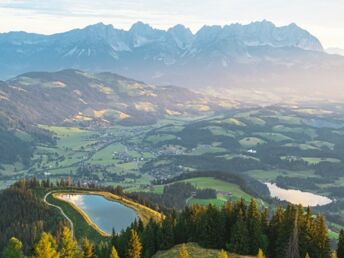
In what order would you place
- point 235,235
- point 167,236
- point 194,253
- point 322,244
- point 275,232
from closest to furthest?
1. point 194,253
2. point 322,244
3. point 235,235
4. point 275,232
5. point 167,236

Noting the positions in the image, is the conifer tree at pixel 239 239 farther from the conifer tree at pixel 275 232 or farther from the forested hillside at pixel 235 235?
the conifer tree at pixel 275 232

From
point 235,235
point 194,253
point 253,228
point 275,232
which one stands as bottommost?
point 194,253

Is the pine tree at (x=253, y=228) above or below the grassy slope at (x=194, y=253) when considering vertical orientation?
above

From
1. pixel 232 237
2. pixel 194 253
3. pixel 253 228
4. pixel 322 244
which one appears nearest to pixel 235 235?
pixel 232 237

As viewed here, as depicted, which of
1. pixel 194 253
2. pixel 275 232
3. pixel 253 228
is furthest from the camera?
pixel 275 232

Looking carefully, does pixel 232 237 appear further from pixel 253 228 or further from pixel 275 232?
pixel 275 232

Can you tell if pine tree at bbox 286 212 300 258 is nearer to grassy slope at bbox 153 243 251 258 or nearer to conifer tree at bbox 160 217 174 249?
grassy slope at bbox 153 243 251 258

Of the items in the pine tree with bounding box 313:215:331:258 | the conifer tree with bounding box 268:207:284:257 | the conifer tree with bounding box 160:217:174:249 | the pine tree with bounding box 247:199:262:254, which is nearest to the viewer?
the pine tree with bounding box 313:215:331:258

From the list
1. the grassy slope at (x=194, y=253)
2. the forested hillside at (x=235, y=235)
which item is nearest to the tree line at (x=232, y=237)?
the forested hillside at (x=235, y=235)

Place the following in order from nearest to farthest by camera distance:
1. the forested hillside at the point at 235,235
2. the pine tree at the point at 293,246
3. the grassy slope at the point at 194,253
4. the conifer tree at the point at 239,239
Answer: the pine tree at the point at 293,246 < the grassy slope at the point at 194,253 < the forested hillside at the point at 235,235 < the conifer tree at the point at 239,239

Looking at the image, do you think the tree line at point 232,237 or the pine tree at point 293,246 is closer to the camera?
the pine tree at point 293,246

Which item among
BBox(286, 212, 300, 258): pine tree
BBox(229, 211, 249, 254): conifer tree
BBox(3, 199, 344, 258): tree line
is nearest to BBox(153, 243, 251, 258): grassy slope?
BBox(3, 199, 344, 258): tree line
